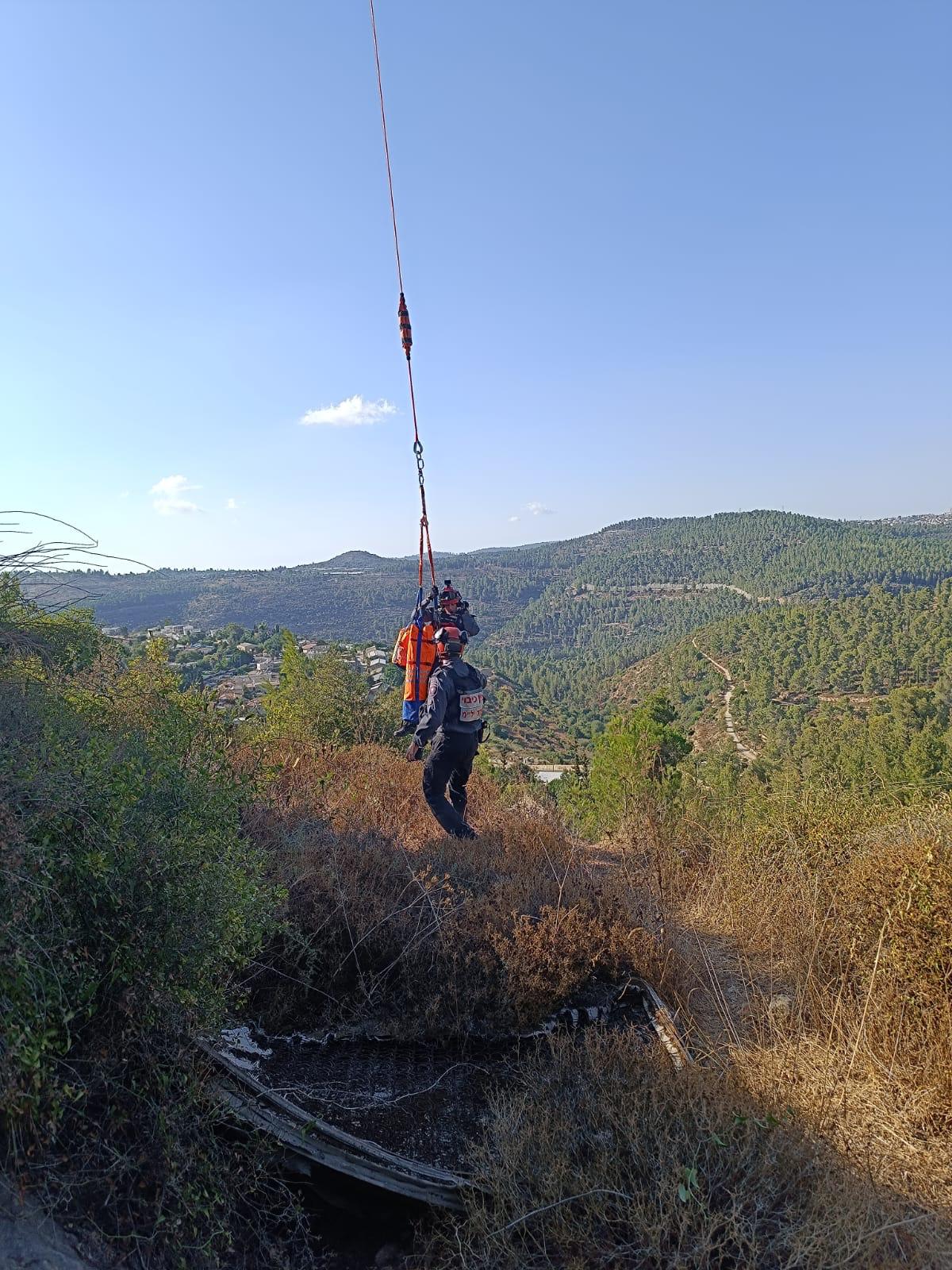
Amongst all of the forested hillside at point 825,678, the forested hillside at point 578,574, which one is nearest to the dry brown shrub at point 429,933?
the forested hillside at point 825,678

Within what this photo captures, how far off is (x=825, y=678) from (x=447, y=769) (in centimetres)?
7727

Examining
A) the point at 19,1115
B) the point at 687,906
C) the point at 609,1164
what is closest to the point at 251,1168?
the point at 19,1115

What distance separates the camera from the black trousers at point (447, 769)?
6246 mm

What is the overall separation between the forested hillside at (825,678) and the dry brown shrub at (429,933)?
29.3m

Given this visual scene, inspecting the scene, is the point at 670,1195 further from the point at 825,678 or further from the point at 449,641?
the point at 825,678

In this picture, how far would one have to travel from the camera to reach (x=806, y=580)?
132 meters

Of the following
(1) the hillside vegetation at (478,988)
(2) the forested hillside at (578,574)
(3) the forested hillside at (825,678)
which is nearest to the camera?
(1) the hillside vegetation at (478,988)

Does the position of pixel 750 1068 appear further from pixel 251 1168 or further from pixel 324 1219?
pixel 251 1168

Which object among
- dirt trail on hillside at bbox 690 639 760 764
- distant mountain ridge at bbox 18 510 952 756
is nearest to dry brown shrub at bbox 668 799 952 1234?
dirt trail on hillside at bbox 690 639 760 764

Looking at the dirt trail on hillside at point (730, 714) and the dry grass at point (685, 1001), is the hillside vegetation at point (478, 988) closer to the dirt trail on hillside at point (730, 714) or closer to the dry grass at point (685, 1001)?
the dry grass at point (685, 1001)

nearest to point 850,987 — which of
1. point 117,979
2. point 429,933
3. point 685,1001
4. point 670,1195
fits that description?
point 685,1001

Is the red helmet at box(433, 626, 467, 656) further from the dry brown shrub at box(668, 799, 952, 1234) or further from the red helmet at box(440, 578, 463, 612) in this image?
the dry brown shrub at box(668, 799, 952, 1234)

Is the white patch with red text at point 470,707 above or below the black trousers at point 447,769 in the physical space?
above

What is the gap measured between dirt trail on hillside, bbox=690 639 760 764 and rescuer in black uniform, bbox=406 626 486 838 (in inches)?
1819
